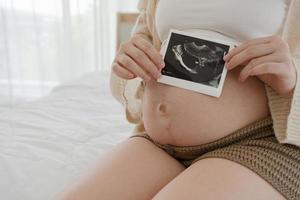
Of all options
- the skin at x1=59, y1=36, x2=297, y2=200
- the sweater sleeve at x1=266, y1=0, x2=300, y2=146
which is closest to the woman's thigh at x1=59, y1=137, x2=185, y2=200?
the skin at x1=59, y1=36, x2=297, y2=200

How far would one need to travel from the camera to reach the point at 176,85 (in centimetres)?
77

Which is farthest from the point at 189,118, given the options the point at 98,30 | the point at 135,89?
the point at 98,30

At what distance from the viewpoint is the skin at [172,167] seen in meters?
0.64

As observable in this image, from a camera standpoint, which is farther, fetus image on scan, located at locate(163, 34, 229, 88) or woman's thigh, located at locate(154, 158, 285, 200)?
fetus image on scan, located at locate(163, 34, 229, 88)

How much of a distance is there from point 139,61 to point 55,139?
0.55 m

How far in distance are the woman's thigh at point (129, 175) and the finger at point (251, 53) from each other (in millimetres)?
267

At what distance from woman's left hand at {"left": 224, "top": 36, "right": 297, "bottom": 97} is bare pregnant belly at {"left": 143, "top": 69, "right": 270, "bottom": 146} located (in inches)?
1.8

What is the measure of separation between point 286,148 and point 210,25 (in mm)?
318

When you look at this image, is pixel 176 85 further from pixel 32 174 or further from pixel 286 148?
pixel 32 174

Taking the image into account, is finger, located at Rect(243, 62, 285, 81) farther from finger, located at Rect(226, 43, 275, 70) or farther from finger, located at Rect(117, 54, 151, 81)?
finger, located at Rect(117, 54, 151, 81)

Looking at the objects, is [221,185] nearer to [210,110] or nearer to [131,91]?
[210,110]

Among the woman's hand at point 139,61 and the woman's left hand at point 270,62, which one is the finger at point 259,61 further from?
the woman's hand at point 139,61

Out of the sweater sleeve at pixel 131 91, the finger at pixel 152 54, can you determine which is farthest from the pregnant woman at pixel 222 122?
the sweater sleeve at pixel 131 91

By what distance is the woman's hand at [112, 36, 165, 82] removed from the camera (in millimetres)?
760
